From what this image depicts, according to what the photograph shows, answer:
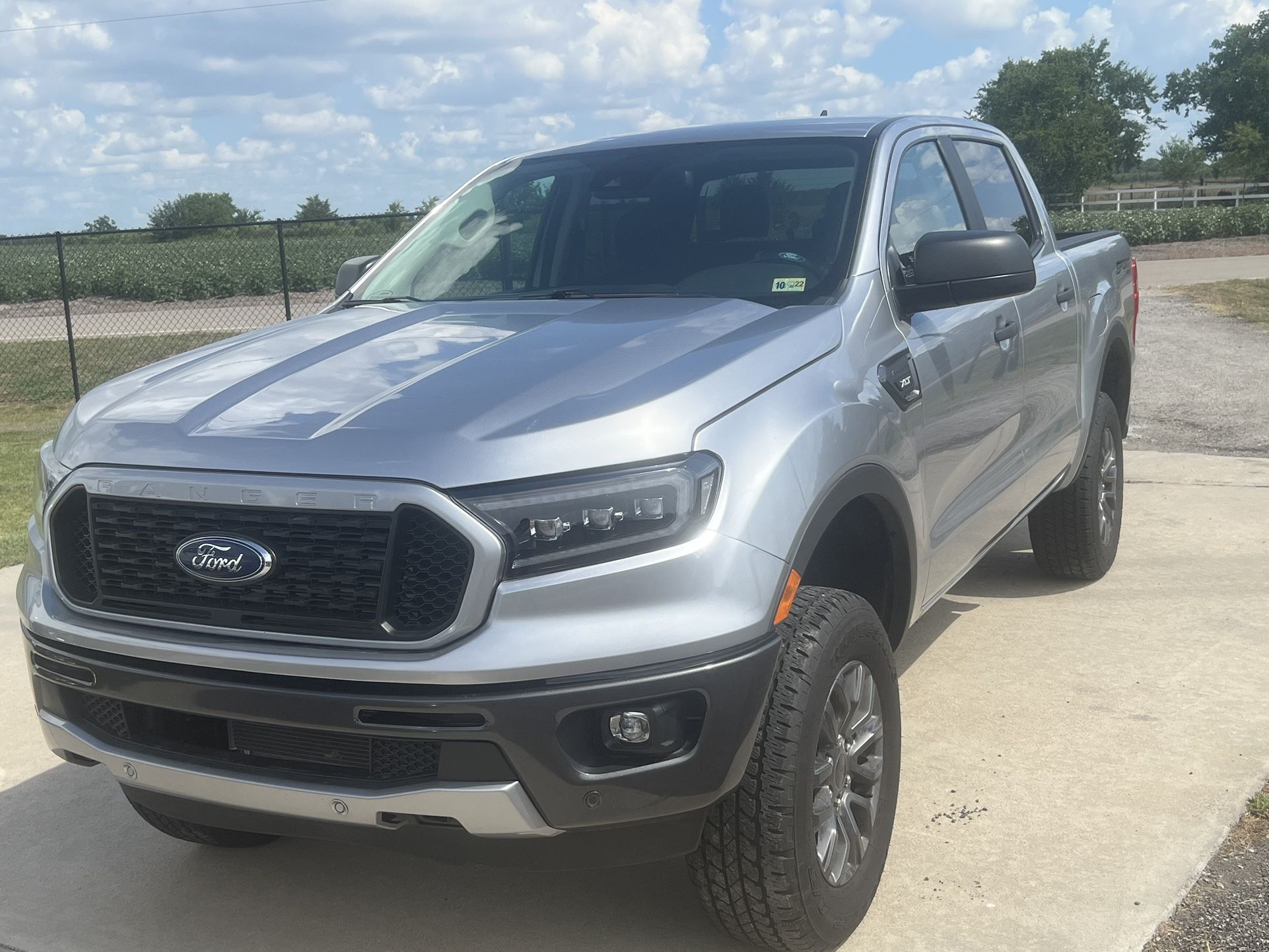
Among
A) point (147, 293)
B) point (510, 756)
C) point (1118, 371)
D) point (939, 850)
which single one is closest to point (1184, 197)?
point (147, 293)

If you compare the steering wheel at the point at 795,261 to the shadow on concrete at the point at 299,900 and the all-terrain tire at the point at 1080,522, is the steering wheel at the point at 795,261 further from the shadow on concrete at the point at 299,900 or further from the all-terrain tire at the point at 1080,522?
the all-terrain tire at the point at 1080,522

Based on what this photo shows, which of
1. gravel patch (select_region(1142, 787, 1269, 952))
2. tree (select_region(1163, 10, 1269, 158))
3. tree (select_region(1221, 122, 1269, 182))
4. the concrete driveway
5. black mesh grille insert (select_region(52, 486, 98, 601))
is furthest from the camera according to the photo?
tree (select_region(1163, 10, 1269, 158))

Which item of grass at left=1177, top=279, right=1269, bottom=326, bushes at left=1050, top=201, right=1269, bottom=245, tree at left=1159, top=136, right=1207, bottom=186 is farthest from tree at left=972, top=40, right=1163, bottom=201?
grass at left=1177, top=279, right=1269, bottom=326

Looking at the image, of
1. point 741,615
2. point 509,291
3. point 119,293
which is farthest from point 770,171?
point 119,293

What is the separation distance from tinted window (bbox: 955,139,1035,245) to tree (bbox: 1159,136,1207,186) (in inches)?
2390

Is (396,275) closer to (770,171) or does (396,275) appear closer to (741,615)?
(770,171)

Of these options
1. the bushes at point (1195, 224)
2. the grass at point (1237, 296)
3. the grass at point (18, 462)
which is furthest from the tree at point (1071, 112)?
the grass at point (18, 462)

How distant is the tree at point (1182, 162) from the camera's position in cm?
6606

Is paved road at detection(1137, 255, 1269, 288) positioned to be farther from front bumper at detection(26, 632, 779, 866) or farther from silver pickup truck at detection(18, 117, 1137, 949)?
front bumper at detection(26, 632, 779, 866)

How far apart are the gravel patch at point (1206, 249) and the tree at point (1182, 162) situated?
28758mm

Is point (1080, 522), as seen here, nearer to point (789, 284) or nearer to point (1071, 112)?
point (789, 284)

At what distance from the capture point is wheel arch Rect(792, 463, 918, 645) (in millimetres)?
3143

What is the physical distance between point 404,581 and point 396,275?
6.69 feet

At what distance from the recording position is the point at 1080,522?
5426 mm
